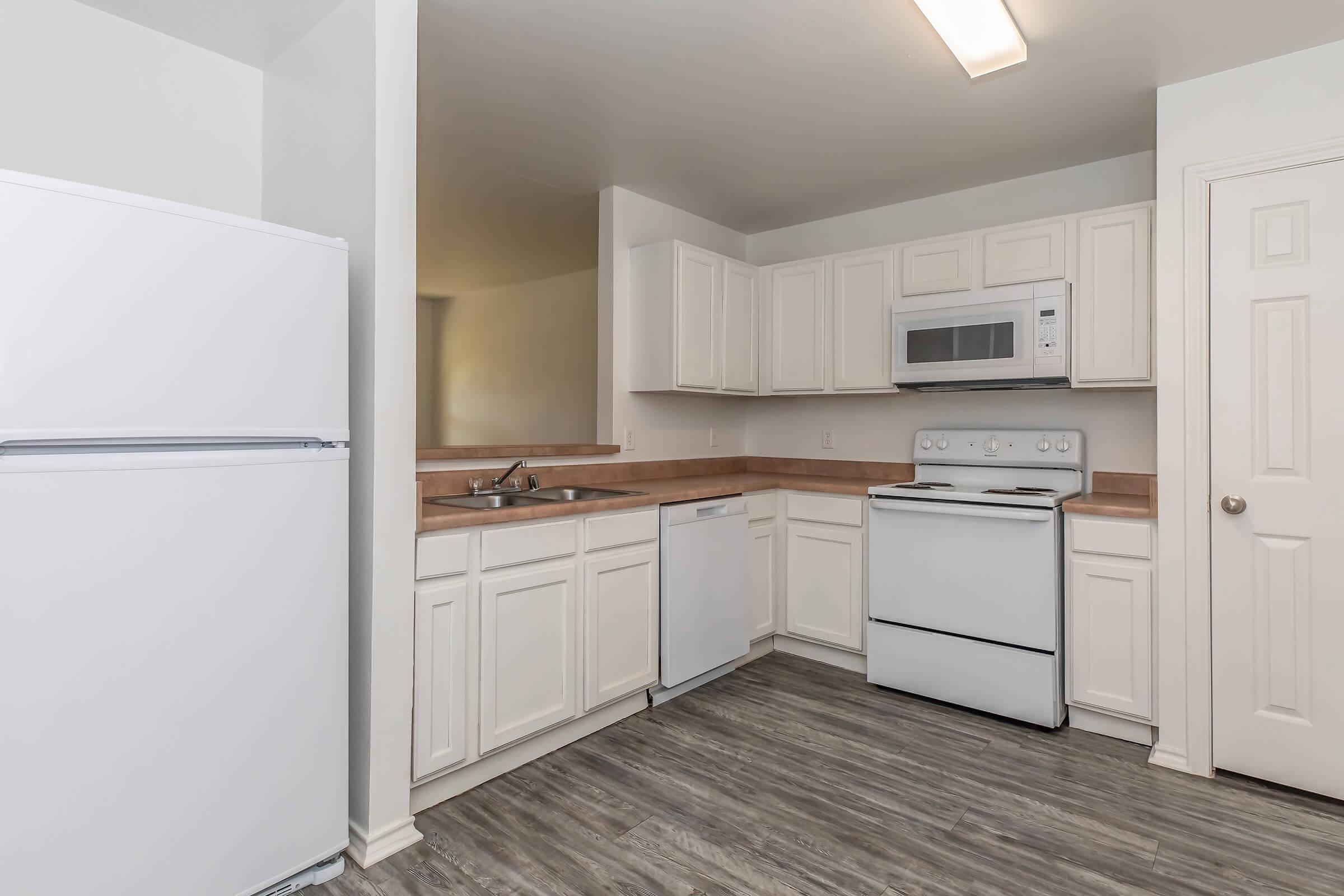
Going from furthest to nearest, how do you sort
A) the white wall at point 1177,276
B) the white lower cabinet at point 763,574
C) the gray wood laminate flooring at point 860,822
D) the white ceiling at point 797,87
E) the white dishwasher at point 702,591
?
the white lower cabinet at point 763,574 → the white dishwasher at point 702,591 → the white wall at point 1177,276 → the white ceiling at point 797,87 → the gray wood laminate flooring at point 860,822

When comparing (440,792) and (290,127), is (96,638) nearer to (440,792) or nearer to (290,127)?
A: (440,792)

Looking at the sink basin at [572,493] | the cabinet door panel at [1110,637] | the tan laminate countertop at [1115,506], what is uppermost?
the sink basin at [572,493]

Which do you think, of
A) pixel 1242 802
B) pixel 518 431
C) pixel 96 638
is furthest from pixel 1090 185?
pixel 518 431

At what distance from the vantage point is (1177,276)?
2500 millimetres

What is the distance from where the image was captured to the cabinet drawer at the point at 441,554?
2068 mm

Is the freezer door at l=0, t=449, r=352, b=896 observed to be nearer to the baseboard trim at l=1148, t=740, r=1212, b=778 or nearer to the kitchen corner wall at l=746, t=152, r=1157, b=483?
the baseboard trim at l=1148, t=740, r=1212, b=778

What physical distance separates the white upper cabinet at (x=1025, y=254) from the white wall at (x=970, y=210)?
1.11ft

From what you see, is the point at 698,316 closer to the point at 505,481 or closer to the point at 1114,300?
the point at 505,481

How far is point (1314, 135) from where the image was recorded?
2.27m

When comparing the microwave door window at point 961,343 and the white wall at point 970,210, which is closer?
the microwave door window at point 961,343

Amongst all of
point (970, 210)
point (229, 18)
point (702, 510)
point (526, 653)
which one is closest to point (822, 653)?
point (702, 510)

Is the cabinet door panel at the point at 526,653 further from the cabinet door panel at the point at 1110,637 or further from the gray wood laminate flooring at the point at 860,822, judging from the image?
the cabinet door panel at the point at 1110,637

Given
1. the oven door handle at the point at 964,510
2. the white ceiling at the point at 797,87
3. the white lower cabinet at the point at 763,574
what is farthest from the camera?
the white lower cabinet at the point at 763,574

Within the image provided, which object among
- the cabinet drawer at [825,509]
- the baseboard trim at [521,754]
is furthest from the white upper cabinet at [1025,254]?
the baseboard trim at [521,754]
